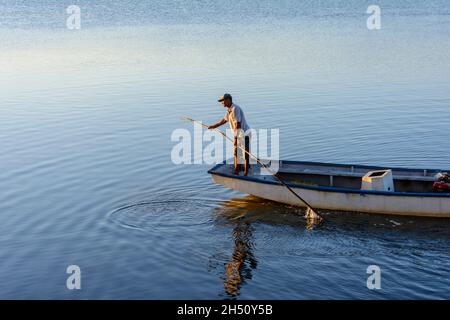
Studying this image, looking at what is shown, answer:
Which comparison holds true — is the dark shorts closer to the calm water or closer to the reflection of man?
the calm water

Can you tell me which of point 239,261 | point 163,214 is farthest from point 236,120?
point 239,261

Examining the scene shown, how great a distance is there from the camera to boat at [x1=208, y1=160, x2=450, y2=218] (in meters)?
14.4

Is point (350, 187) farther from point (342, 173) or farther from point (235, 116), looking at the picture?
point (235, 116)

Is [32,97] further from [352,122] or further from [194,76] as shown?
[352,122]

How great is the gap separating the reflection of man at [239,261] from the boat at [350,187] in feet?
4.15

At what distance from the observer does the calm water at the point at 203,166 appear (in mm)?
12555

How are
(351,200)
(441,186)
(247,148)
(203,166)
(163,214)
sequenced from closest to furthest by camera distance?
1. (441,186)
2. (351,200)
3. (163,214)
4. (247,148)
5. (203,166)

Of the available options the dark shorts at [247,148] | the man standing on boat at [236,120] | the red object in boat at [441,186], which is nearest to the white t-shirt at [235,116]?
the man standing on boat at [236,120]

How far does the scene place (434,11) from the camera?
136 feet

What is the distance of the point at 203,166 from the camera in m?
18.4

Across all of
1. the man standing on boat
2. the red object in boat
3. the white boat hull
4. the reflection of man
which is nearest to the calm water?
the reflection of man

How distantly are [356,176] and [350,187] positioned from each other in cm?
30
